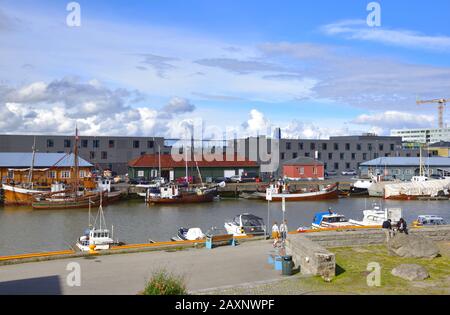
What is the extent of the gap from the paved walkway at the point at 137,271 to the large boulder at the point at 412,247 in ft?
19.0

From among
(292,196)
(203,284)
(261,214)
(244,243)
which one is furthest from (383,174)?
(203,284)

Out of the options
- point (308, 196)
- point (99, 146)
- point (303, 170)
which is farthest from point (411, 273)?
point (99, 146)

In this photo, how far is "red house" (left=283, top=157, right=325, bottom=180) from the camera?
90438 mm

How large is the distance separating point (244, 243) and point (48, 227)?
26.6m

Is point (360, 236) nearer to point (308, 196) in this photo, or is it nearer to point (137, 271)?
point (137, 271)

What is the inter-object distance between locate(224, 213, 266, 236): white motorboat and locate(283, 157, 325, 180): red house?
175 ft

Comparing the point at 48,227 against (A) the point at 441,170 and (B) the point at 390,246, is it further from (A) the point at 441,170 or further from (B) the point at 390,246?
(A) the point at 441,170

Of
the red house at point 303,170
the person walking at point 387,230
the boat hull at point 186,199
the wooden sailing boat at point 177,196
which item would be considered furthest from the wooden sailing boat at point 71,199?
the person walking at point 387,230

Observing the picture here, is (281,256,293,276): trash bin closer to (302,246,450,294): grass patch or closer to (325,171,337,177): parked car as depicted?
(302,246,450,294): grass patch

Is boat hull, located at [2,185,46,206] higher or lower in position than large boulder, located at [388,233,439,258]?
lower

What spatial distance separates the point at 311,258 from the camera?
1817 cm

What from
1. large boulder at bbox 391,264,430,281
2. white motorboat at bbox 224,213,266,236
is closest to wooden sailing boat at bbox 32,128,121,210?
white motorboat at bbox 224,213,266,236

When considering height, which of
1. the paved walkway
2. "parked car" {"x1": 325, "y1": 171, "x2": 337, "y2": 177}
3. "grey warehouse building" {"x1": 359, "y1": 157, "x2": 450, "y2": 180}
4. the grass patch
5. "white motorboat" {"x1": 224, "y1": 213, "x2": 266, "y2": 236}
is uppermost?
"grey warehouse building" {"x1": 359, "y1": 157, "x2": 450, "y2": 180}
